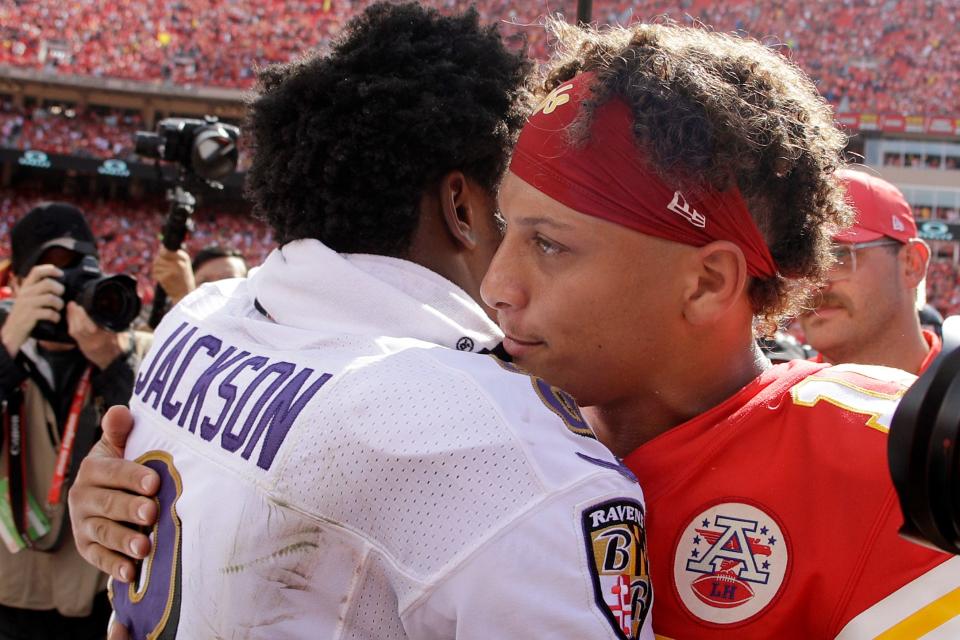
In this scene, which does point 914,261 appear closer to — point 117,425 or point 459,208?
point 459,208

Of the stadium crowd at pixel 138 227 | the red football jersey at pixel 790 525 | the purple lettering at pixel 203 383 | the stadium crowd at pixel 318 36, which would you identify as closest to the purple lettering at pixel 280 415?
the purple lettering at pixel 203 383

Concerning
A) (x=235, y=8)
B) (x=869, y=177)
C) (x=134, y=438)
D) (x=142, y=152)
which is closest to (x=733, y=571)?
(x=134, y=438)

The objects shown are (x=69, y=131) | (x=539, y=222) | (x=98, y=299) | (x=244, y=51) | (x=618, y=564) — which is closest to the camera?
(x=618, y=564)

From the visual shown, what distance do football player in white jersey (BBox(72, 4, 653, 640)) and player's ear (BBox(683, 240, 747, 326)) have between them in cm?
30

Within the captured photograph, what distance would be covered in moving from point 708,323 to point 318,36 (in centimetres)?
2575

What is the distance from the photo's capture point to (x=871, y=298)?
284 centimetres

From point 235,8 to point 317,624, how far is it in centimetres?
2792

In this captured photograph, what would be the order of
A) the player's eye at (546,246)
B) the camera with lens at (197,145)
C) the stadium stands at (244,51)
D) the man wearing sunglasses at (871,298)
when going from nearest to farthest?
the player's eye at (546,246), the man wearing sunglasses at (871,298), the camera with lens at (197,145), the stadium stands at (244,51)

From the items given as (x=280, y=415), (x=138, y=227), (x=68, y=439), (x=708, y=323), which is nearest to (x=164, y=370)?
(x=280, y=415)

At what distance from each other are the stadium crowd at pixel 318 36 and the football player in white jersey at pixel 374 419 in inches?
941

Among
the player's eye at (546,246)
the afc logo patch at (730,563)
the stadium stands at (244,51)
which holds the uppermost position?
the player's eye at (546,246)

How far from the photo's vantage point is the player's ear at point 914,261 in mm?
2898

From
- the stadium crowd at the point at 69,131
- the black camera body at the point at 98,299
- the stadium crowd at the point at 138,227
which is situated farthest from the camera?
the stadium crowd at the point at 69,131

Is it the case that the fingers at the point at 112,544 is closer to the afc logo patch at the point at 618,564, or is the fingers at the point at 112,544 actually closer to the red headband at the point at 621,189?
the afc logo patch at the point at 618,564
